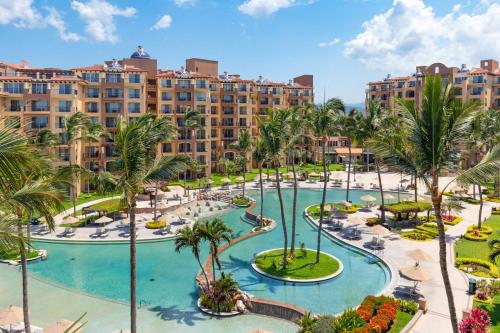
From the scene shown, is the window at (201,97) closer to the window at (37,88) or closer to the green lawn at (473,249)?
the window at (37,88)

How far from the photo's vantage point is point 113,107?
63562mm

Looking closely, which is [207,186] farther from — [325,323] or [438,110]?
[438,110]

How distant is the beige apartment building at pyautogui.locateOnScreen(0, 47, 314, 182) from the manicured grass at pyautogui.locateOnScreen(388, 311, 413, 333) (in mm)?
44971

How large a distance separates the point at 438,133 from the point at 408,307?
12.2 meters

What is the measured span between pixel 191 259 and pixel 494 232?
2816cm

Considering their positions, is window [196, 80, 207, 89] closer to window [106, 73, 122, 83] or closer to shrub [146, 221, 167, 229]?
window [106, 73, 122, 83]

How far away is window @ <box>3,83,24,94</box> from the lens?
54.8 m

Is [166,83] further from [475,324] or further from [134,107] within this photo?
[475,324]

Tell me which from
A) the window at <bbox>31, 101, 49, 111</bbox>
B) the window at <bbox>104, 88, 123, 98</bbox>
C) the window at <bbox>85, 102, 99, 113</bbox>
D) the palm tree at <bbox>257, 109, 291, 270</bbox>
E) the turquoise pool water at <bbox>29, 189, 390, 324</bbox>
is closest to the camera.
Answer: the turquoise pool water at <bbox>29, 189, 390, 324</bbox>

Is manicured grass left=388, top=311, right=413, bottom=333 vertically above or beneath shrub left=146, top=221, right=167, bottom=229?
beneath

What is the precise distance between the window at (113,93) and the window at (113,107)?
4.37 ft

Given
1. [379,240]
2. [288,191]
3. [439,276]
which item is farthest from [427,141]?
[288,191]

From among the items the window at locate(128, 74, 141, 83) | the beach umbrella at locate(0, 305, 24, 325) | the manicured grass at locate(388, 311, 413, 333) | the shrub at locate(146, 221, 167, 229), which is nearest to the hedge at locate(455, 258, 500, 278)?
the manicured grass at locate(388, 311, 413, 333)

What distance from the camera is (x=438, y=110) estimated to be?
11547 mm
